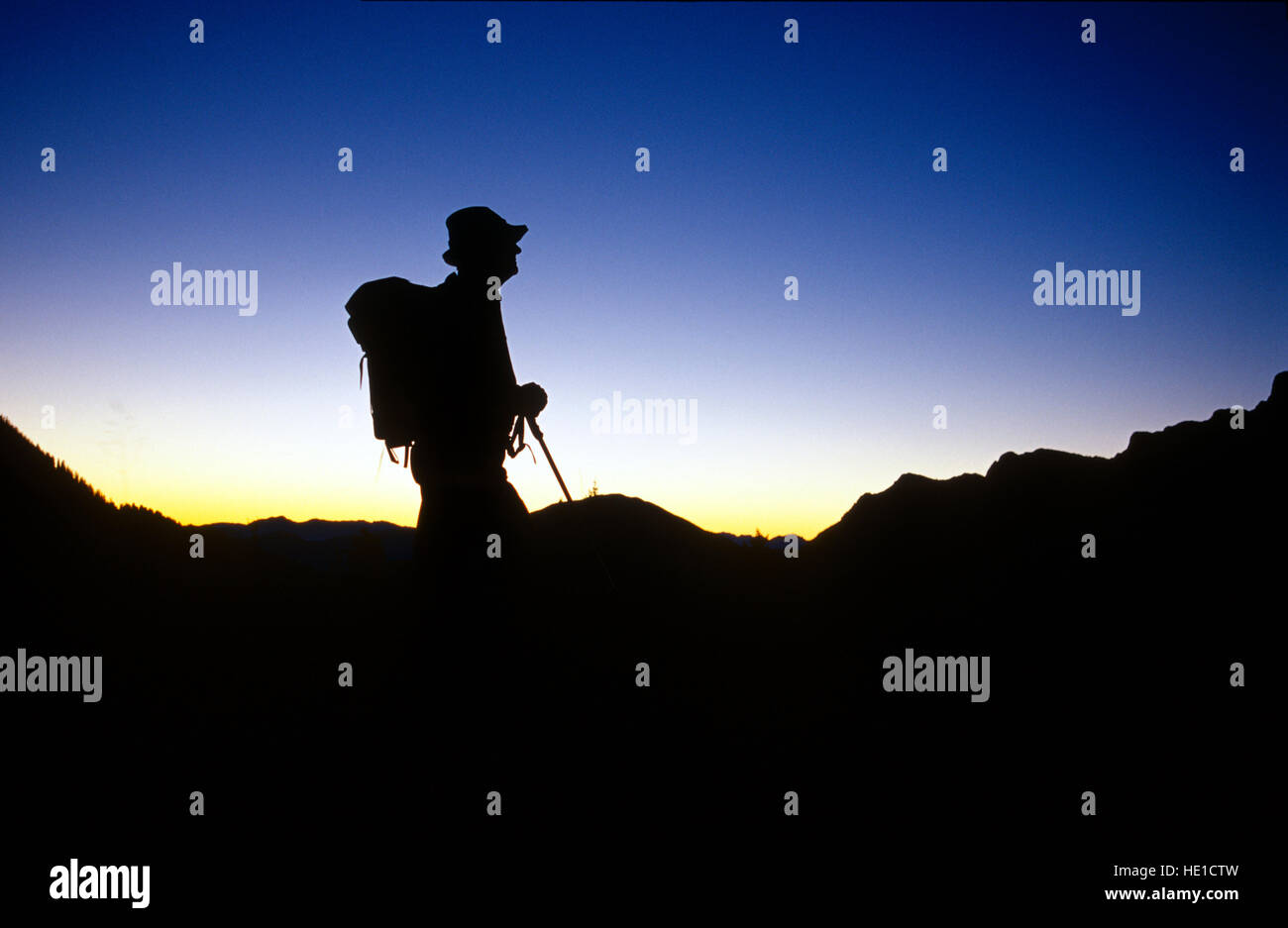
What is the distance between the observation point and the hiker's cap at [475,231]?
4.97 meters

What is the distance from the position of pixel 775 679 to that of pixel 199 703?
19.9ft

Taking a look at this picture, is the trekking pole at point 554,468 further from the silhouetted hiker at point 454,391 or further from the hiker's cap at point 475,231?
the hiker's cap at point 475,231

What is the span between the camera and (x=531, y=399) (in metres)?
5.23

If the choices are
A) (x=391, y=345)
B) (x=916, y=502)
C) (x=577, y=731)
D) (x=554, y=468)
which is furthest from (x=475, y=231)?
(x=916, y=502)

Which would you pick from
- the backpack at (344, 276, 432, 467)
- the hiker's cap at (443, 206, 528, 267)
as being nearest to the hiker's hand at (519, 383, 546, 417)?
the backpack at (344, 276, 432, 467)

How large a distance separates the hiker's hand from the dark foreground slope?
34.7 inches

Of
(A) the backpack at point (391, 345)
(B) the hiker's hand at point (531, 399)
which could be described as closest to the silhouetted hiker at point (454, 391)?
(A) the backpack at point (391, 345)

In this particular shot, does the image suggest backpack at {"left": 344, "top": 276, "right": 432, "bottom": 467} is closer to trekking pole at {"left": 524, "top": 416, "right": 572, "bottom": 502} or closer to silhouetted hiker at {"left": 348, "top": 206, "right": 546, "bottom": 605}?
silhouetted hiker at {"left": 348, "top": 206, "right": 546, "bottom": 605}

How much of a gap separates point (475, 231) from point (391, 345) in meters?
1.11

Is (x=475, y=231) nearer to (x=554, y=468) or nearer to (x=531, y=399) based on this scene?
(x=531, y=399)

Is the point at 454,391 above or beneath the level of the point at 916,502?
above

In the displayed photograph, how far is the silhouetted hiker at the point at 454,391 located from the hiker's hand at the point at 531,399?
0.17 metres

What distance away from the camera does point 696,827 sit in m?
4.46
